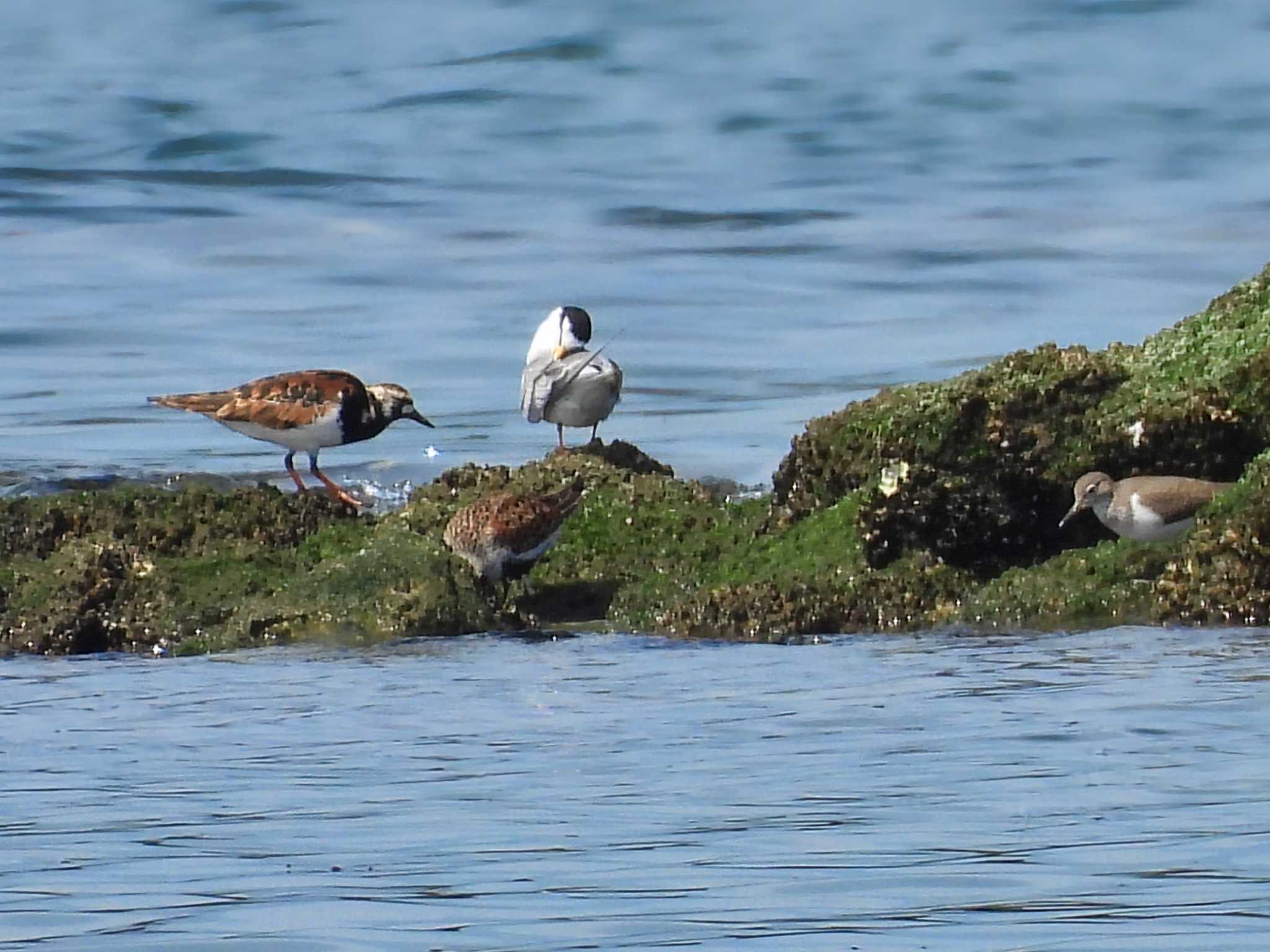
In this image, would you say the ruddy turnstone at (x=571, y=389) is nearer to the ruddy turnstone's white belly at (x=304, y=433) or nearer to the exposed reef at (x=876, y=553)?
the ruddy turnstone's white belly at (x=304, y=433)

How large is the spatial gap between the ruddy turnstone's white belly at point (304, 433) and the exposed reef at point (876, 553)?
2.81 meters

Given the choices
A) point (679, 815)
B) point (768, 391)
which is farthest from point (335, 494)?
point (679, 815)

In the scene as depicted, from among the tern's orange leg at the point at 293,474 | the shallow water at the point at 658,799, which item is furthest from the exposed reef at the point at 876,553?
the tern's orange leg at the point at 293,474

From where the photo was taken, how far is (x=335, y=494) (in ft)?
46.0

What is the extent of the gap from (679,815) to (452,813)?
2.03 ft

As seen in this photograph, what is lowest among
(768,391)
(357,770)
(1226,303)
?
(768,391)

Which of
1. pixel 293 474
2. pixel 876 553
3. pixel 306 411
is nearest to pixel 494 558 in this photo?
pixel 876 553

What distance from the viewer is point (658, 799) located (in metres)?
6.40

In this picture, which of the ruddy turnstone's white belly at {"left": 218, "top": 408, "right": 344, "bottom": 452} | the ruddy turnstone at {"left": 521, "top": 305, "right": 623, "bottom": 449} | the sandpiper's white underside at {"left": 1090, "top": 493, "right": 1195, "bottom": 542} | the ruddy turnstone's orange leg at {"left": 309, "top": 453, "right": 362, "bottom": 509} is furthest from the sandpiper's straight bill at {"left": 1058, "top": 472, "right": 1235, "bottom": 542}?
the ruddy turnstone at {"left": 521, "top": 305, "right": 623, "bottom": 449}

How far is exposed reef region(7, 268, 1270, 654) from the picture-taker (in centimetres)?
959

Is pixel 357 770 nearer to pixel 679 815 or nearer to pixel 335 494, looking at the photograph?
pixel 679 815

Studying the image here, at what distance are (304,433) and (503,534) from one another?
12.6 feet

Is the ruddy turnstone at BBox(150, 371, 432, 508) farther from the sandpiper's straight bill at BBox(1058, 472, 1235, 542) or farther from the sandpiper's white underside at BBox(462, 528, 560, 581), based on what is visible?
the sandpiper's straight bill at BBox(1058, 472, 1235, 542)

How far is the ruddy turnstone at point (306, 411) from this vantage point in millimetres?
13734
